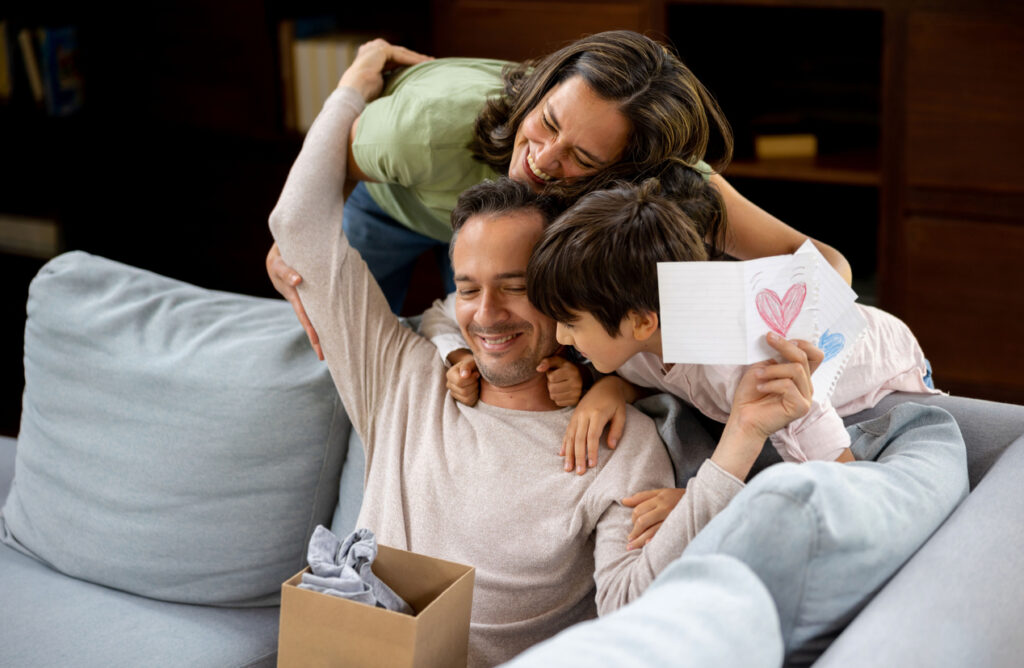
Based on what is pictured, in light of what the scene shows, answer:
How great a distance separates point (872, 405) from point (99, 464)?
1.14 metres

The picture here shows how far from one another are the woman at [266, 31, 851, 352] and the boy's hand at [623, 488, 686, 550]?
36 centimetres

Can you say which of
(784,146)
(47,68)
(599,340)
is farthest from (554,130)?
(47,68)

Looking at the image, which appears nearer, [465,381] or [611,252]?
[611,252]

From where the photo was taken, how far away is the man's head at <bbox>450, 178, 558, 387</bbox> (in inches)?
58.7

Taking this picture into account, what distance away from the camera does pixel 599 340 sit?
1389mm

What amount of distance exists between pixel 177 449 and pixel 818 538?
3.39 ft

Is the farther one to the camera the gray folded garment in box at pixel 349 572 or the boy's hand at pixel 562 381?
the boy's hand at pixel 562 381

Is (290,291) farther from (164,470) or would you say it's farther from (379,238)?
(379,238)

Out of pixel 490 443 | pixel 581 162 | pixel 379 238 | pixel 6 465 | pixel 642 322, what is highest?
pixel 581 162

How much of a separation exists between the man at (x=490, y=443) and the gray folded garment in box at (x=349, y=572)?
0.22 meters

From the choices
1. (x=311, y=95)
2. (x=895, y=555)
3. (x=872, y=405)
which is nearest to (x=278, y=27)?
(x=311, y=95)

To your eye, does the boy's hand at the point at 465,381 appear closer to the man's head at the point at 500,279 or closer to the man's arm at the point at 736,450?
the man's head at the point at 500,279

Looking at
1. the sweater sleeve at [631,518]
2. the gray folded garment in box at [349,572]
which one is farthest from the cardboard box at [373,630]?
the sweater sleeve at [631,518]

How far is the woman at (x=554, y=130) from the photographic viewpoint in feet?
4.96
